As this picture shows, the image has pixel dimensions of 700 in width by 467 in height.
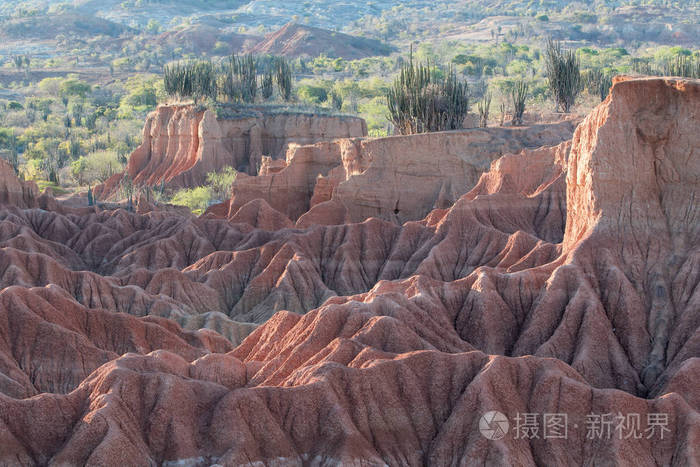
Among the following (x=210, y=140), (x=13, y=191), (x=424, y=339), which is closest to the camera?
(x=424, y=339)

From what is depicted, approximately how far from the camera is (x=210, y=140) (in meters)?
106

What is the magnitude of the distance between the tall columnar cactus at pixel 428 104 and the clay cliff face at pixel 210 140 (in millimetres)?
19407

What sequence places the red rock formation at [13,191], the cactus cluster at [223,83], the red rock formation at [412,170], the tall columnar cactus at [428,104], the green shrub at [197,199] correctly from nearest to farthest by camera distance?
the red rock formation at [412,170]
the tall columnar cactus at [428,104]
the red rock formation at [13,191]
the green shrub at [197,199]
the cactus cluster at [223,83]

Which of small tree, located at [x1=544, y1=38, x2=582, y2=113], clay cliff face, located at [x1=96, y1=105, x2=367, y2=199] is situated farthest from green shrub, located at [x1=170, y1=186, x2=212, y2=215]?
small tree, located at [x1=544, y1=38, x2=582, y2=113]

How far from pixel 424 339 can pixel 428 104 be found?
45.2m

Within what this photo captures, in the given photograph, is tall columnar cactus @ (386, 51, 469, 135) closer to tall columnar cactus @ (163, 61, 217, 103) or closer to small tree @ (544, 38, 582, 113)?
small tree @ (544, 38, 582, 113)

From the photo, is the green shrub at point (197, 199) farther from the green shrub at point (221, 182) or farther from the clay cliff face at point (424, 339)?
the clay cliff face at point (424, 339)

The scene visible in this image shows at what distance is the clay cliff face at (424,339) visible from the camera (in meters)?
32.2

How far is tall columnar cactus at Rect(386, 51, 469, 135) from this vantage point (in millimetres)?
81875

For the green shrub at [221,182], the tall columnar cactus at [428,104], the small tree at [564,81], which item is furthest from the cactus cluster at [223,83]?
the small tree at [564,81]

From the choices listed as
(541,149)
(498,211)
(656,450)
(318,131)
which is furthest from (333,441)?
(318,131)

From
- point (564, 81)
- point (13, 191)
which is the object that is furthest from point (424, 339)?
point (564, 81)

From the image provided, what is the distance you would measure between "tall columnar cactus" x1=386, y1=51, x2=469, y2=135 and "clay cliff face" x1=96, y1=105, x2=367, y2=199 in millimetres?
19407

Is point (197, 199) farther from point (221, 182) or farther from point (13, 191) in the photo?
point (13, 191)
